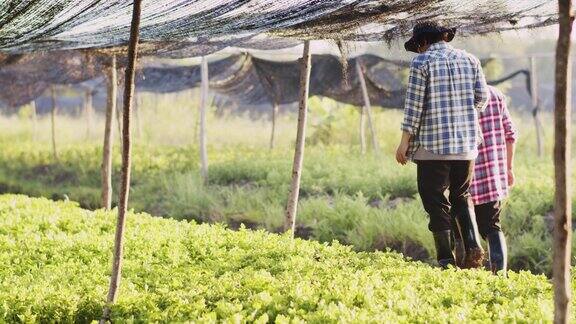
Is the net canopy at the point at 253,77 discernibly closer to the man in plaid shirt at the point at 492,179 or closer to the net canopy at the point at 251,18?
the net canopy at the point at 251,18

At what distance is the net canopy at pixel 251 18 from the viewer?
4301 mm

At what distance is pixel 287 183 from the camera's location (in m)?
11.1

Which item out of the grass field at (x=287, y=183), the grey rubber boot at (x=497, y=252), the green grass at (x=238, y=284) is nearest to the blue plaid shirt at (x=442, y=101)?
the grey rubber boot at (x=497, y=252)

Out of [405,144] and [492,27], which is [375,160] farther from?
[405,144]

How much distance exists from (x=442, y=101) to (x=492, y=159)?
2.06 feet

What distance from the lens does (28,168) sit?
15195mm

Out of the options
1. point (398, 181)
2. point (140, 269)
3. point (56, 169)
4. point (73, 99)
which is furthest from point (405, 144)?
point (73, 99)

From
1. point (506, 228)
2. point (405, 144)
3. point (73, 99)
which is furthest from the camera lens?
point (73, 99)

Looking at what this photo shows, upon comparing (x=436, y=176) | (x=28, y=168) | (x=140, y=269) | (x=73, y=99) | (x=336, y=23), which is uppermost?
(x=336, y=23)

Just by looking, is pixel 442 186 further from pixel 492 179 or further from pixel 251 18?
pixel 251 18

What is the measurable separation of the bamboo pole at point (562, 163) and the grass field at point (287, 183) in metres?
4.32

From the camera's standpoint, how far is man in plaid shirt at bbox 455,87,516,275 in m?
4.71

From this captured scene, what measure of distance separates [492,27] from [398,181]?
5.16 m

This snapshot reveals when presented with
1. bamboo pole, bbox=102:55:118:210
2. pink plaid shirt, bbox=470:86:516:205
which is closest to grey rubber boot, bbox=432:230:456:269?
pink plaid shirt, bbox=470:86:516:205
